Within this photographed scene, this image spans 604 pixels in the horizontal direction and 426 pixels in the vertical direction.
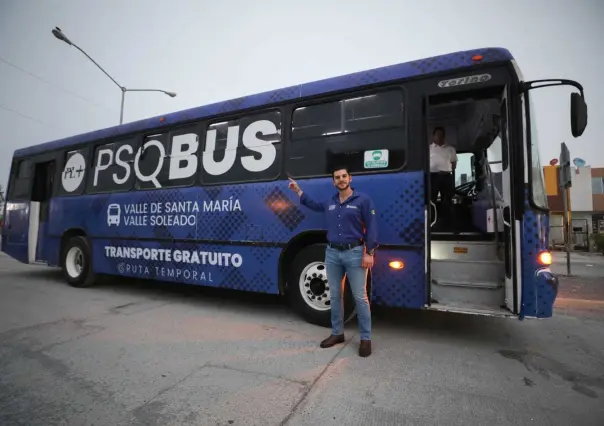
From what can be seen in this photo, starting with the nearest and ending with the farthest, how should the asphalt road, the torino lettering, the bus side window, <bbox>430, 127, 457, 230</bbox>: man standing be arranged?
the asphalt road < the torino lettering < <bbox>430, 127, 457, 230</bbox>: man standing < the bus side window

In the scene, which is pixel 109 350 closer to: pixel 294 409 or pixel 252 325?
pixel 252 325

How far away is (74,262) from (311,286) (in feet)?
18.6

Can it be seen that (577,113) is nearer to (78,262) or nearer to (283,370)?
(283,370)

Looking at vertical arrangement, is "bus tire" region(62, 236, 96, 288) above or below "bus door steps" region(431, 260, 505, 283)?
below

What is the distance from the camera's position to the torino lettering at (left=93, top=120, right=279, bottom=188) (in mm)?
4418

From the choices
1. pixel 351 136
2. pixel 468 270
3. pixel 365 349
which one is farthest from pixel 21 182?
pixel 468 270

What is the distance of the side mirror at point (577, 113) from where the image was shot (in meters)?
3.16

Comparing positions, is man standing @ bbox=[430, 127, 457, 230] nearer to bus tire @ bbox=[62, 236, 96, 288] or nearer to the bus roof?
the bus roof

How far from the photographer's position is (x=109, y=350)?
321 centimetres

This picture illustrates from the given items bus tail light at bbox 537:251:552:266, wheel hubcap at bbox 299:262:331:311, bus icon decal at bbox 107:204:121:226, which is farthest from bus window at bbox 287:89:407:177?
bus icon decal at bbox 107:204:121:226

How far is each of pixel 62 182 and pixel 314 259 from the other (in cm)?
623

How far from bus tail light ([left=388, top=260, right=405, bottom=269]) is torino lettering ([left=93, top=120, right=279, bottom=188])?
2.07m

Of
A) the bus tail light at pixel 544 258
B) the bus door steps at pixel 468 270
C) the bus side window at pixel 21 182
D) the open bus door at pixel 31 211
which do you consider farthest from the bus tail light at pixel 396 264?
the bus side window at pixel 21 182

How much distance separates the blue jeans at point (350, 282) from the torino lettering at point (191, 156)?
1777 mm
